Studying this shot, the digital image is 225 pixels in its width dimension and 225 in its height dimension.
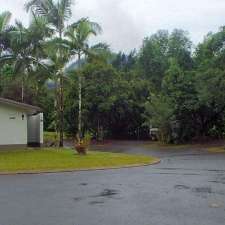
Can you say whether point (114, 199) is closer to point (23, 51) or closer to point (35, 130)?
point (35, 130)

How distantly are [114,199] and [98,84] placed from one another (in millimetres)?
42289

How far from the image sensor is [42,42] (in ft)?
129

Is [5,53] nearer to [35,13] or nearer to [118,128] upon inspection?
[35,13]

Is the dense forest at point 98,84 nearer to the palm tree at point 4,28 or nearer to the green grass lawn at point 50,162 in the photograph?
the palm tree at point 4,28

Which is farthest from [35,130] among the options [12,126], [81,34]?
[81,34]

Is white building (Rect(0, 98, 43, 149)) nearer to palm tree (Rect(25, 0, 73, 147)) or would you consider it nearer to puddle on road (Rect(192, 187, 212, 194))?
palm tree (Rect(25, 0, 73, 147))

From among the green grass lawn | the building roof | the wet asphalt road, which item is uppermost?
the building roof

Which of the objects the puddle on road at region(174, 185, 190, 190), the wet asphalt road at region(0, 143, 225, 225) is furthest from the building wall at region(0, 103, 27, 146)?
the puddle on road at region(174, 185, 190, 190)

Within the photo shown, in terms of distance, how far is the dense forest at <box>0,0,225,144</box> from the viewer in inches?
1468

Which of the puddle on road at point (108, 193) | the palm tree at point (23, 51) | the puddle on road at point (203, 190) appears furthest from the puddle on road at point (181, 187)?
the palm tree at point (23, 51)

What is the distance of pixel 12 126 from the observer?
1261 inches

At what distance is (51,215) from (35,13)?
29.1 meters

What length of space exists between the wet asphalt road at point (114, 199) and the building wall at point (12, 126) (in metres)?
13.1

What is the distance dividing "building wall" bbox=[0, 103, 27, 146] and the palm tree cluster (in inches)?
180
